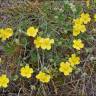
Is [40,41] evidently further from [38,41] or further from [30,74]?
[30,74]

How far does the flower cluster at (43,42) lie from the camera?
8.00 ft

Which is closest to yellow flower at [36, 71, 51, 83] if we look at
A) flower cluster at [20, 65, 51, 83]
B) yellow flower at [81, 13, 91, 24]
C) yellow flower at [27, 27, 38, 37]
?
flower cluster at [20, 65, 51, 83]

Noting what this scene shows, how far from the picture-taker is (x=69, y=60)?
95.5 inches

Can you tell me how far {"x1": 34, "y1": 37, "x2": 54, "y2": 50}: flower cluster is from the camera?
96.0 inches

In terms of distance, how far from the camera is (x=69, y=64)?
2418 millimetres

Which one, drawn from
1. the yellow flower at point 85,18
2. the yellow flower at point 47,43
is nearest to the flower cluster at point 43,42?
the yellow flower at point 47,43

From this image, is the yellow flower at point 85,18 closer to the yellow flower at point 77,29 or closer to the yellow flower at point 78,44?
the yellow flower at point 77,29

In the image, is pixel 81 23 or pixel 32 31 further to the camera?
pixel 81 23

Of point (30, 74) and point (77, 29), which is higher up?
point (77, 29)

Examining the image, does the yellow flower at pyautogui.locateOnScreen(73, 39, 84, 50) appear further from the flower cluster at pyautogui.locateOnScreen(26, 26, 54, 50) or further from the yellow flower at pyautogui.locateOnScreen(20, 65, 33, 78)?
the yellow flower at pyautogui.locateOnScreen(20, 65, 33, 78)

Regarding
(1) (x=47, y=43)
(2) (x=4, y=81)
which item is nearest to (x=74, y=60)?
(1) (x=47, y=43)

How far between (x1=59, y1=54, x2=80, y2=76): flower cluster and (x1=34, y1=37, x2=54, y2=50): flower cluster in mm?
151

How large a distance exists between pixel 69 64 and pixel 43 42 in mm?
218

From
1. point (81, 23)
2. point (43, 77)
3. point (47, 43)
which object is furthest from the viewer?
point (81, 23)
